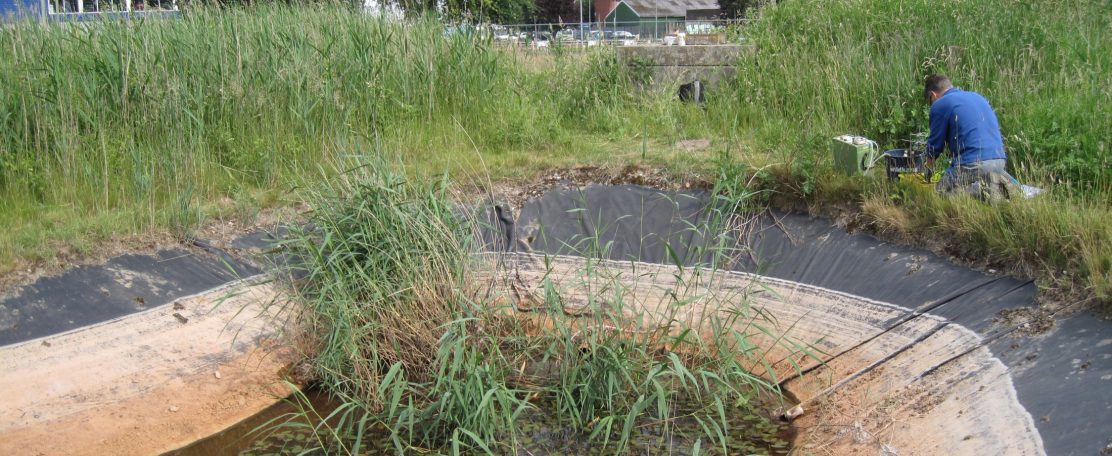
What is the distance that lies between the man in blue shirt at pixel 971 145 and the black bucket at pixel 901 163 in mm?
271

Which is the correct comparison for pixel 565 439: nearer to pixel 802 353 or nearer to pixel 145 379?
pixel 802 353

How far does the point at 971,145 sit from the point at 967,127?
0.44 ft

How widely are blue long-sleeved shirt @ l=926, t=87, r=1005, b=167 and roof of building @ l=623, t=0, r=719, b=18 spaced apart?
1420 inches

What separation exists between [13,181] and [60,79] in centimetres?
90

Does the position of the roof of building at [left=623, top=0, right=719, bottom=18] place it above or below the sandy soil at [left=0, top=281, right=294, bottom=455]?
above

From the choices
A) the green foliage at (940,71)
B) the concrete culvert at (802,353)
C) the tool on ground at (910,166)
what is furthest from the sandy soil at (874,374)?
the green foliage at (940,71)

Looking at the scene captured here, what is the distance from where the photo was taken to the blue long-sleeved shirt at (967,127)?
6312 millimetres

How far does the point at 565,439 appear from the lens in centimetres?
506

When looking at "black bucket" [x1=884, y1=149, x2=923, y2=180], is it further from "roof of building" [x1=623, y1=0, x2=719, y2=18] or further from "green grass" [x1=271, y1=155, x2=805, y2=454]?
"roof of building" [x1=623, y1=0, x2=719, y2=18]

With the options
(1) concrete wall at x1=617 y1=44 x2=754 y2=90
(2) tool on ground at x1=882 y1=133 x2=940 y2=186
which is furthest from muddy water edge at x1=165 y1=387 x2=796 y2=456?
(1) concrete wall at x1=617 y1=44 x2=754 y2=90

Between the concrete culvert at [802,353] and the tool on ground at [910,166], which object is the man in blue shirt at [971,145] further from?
A: the concrete culvert at [802,353]

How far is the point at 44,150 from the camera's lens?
729 cm

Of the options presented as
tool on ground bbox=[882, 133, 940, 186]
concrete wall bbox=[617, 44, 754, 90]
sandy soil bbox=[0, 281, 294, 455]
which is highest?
concrete wall bbox=[617, 44, 754, 90]

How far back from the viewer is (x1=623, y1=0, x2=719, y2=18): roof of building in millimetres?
42562
